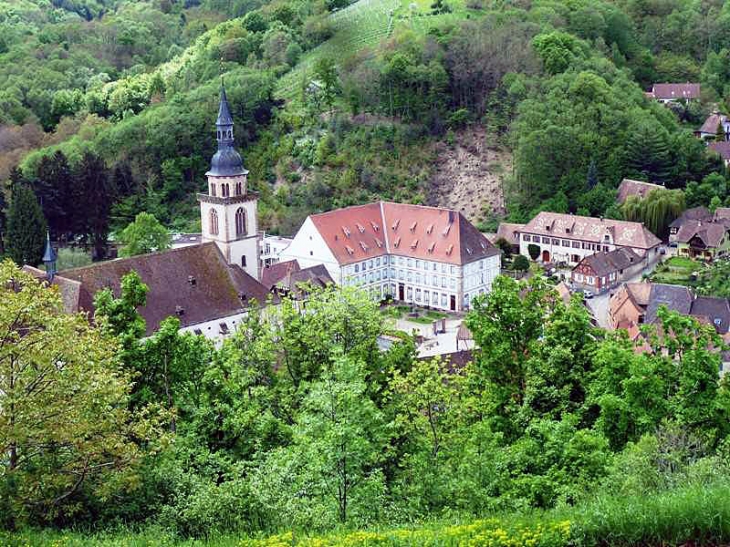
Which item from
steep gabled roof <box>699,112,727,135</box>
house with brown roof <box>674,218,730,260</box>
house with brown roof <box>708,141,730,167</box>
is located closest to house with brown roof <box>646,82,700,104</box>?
steep gabled roof <box>699,112,727,135</box>

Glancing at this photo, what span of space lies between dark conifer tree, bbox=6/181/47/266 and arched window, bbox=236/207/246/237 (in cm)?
1378

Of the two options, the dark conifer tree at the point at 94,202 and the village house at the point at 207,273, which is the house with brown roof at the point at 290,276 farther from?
the dark conifer tree at the point at 94,202

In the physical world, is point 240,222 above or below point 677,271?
above

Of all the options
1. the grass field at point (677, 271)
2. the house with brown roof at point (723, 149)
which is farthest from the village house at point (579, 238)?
the house with brown roof at point (723, 149)

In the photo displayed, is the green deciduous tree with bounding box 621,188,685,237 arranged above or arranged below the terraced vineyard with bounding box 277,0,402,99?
Answer: below

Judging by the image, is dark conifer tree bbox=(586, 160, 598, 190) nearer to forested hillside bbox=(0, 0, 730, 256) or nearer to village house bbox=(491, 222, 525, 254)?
forested hillside bbox=(0, 0, 730, 256)

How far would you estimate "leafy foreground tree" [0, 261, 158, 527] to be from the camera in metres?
13.8

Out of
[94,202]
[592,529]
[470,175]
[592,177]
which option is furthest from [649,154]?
[592,529]

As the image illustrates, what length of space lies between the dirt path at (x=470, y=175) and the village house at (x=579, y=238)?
691 cm

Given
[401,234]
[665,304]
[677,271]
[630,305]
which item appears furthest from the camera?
[677,271]

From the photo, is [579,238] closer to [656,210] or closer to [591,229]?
[591,229]

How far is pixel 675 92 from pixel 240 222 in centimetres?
5224

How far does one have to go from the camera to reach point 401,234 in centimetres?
5366

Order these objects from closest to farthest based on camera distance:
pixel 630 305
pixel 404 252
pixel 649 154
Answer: pixel 630 305
pixel 404 252
pixel 649 154
